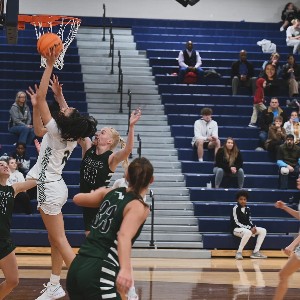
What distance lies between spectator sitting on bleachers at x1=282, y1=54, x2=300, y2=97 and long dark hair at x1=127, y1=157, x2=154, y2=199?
13.2 meters

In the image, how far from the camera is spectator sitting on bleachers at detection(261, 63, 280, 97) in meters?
17.3

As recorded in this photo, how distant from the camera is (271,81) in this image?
17328 mm

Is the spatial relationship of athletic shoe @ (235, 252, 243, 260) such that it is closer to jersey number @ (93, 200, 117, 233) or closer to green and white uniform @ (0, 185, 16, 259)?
green and white uniform @ (0, 185, 16, 259)

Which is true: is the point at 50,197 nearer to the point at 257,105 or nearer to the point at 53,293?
the point at 53,293

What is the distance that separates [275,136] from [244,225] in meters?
2.95

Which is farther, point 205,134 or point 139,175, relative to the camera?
point 205,134

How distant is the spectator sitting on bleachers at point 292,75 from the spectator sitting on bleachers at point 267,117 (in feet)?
4.68

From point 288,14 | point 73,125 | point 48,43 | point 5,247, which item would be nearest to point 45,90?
point 73,125

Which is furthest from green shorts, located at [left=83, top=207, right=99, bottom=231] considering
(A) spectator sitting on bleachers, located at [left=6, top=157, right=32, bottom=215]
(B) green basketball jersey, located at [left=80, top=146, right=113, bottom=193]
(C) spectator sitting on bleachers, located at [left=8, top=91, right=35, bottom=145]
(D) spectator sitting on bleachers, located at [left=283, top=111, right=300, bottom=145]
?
(D) spectator sitting on bleachers, located at [left=283, top=111, right=300, bottom=145]

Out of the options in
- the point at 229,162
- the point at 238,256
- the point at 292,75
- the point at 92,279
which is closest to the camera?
the point at 92,279

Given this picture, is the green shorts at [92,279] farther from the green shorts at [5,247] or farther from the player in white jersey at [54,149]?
the player in white jersey at [54,149]

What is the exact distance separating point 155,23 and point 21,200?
8.99 metres

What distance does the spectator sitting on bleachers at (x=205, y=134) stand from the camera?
1498cm

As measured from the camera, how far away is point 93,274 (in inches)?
176
